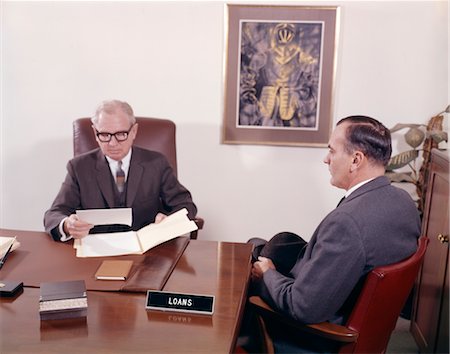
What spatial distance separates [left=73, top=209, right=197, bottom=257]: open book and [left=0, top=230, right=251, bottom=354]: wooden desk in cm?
33

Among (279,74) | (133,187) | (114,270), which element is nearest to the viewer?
(114,270)

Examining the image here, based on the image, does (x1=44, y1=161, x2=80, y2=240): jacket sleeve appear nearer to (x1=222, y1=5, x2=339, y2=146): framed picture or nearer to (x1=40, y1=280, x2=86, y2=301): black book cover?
(x1=40, y1=280, x2=86, y2=301): black book cover

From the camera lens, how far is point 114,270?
5.30ft

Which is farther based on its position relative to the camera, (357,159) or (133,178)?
(133,178)

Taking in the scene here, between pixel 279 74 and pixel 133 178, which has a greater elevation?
pixel 279 74

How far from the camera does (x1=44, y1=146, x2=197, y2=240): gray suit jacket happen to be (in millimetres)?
2373

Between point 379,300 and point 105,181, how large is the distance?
1.43m

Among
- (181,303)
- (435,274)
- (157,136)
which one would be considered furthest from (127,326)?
(435,274)

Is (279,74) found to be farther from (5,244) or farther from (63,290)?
(63,290)

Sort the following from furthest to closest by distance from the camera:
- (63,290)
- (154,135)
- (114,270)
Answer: (154,135) → (114,270) → (63,290)

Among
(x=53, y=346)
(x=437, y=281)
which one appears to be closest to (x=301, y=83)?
(x=437, y=281)

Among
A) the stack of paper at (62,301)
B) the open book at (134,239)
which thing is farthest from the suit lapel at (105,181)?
the stack of paper at (62,301)

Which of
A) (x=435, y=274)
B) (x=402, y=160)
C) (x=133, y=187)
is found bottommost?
(x=435, y=274)

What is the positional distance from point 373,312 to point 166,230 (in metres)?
0.88
